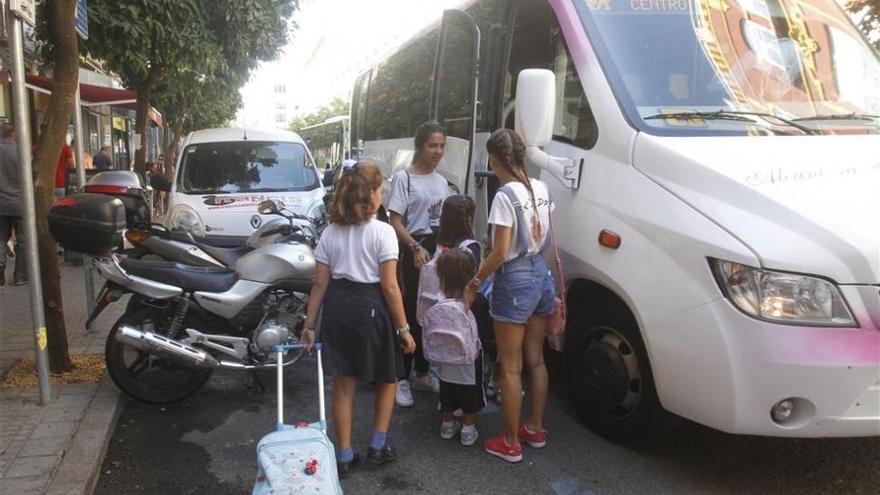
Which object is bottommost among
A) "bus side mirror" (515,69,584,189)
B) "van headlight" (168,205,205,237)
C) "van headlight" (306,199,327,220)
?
"van headlight" (168,205,205,237)

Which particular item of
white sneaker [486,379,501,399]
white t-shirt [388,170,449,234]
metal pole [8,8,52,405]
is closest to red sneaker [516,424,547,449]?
white sneaker [486,379,501,399]

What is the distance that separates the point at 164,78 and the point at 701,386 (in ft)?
38.3

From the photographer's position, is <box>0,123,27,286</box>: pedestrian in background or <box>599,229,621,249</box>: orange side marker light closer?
<box>599,229,621,249</box>: orange side marker light

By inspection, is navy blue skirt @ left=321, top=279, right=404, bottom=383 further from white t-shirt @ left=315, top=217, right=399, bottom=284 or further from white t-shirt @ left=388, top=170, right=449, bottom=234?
white t-shirt @ left=388, top=170, right=449, bottom=234

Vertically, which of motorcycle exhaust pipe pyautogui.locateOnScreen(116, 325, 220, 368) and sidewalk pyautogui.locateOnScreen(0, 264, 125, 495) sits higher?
motorcycle exhaust pipe pyautogui.locateOnScreen(116, 325, 220, 368)

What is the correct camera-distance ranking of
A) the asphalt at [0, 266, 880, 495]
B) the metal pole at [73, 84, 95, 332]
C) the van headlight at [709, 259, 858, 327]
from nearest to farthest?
the van headlight at [709, 259, 858, 327], the asphalt at [0, 266, 880, 495], the metal pole at [73, 84, 95, 332]

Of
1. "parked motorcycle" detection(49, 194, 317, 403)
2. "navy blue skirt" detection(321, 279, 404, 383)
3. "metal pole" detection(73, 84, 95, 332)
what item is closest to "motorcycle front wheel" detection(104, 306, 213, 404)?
"parked motorcycle" detection(49, 194, 317, 403)

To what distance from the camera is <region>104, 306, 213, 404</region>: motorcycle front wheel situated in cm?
411

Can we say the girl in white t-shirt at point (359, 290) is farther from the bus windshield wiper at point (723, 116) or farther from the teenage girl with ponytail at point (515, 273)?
the bus windshield wiper at point (723, 116)

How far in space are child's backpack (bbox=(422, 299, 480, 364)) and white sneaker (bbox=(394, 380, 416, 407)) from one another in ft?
2.70

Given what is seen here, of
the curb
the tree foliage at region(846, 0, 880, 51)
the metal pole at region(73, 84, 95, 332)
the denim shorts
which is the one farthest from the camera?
the tree foliage at region(846, 0, 880, 51)

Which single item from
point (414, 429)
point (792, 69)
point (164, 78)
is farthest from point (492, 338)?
point (164, 78)

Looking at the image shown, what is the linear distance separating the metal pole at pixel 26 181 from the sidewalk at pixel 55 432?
0.79ft

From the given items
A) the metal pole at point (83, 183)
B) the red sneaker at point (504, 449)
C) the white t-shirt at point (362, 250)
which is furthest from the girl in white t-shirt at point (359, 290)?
the metal pole at point (83, 183)
